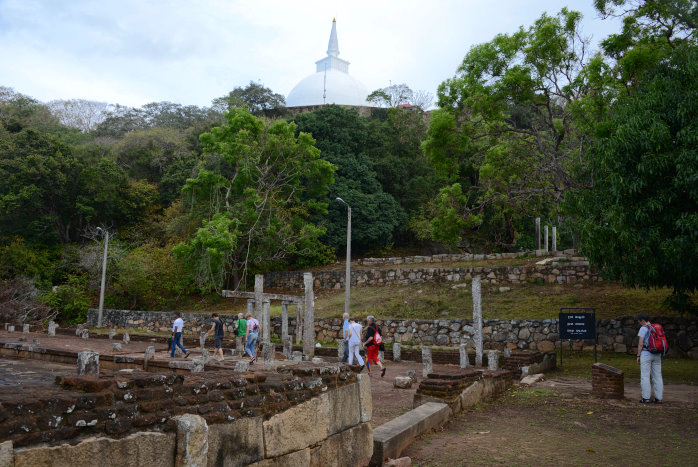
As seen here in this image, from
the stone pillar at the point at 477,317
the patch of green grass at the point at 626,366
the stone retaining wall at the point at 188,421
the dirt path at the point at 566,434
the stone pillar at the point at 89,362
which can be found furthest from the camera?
the stone pillar at the point at 477,317

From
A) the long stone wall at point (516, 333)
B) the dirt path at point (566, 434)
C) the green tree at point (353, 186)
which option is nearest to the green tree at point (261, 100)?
the green tree at point (353, 186)

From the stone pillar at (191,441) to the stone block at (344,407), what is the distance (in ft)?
5.76

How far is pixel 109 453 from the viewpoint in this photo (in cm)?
305

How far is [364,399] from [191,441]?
104 inches

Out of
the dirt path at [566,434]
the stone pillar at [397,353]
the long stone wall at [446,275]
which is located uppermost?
the long stone wall at [446,275]

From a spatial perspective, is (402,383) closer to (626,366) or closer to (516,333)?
(626,366)

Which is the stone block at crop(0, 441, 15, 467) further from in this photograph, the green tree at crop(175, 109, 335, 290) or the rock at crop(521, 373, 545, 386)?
the green tree at crop(175, 109, 335, 290)

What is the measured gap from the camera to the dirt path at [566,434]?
5.89 m

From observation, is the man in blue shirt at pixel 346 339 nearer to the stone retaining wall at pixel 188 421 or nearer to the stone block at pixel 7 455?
the stone retaining wall at pixel 188 421

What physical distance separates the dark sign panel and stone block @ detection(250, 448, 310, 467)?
11.7m

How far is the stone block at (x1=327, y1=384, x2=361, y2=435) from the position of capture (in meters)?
5.15

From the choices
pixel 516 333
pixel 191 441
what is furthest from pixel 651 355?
pixel 516 333

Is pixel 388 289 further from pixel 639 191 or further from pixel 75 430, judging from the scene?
pixel 75 430

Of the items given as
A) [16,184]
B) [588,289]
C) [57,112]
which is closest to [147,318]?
[16,184]
